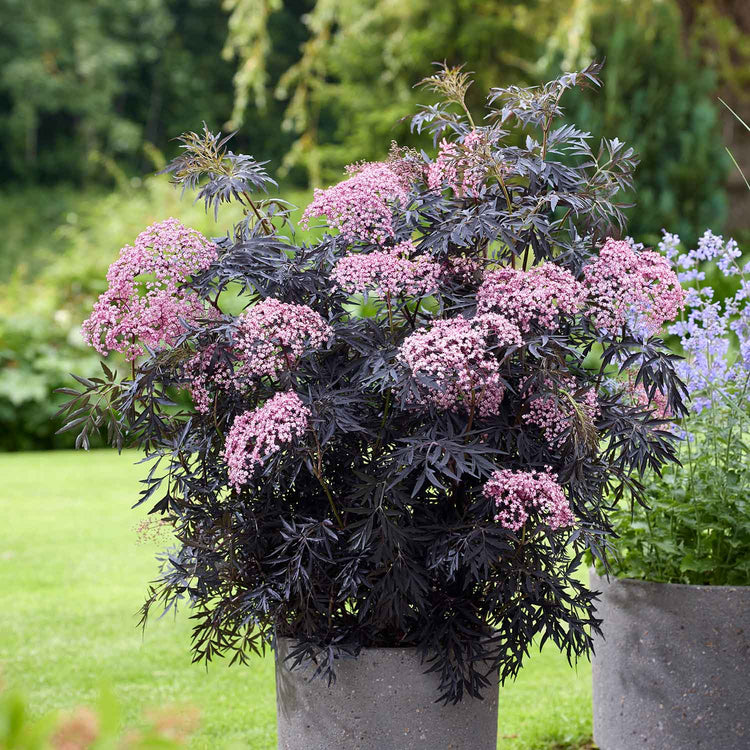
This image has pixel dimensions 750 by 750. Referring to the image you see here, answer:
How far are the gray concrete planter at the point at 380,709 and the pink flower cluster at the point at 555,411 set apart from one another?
483 mm

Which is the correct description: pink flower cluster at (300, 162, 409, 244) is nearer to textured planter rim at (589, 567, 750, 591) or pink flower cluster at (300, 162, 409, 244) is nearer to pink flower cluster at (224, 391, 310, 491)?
pink flower cluster at (224, 391, 310, 491)

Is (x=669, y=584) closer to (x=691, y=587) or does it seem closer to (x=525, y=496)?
(x=691, y=587)

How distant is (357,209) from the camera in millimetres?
1838

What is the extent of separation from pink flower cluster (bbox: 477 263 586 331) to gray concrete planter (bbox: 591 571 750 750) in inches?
30.6

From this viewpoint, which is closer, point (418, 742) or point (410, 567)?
point (410, 567)

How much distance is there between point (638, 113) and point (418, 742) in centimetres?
789

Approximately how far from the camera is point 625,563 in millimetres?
2342

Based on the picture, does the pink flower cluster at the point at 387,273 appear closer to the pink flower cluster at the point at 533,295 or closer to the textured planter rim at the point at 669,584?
the pink flower cluster at the point at 533,295

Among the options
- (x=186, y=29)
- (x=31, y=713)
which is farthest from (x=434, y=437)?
(x=186, y=29)

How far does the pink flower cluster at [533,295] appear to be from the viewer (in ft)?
5.57

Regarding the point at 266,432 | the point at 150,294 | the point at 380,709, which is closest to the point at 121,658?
the point at 380,709

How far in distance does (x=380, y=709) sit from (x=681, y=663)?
734 mm

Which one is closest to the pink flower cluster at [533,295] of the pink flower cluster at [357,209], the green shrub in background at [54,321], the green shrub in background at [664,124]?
the pink flower cluster at [357,209]

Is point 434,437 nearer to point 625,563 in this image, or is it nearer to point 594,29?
point 625,563
